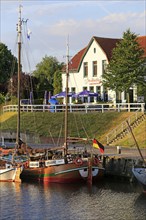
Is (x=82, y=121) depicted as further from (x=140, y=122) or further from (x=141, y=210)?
(x=141, y=210)

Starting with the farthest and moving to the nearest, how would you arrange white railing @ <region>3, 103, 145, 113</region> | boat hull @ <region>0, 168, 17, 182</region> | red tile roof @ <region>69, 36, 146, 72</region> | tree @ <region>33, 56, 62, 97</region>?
tree @ <region>33, 56, 62, 97</region>
red tile roof @ <region>69, 36, 146, 72</region>
white railing @ <region>3, 103, 145, 113</region>
boat hull @ <region>0, 168, 17, 182</region>

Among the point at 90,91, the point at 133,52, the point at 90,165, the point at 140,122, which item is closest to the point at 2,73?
the point at 90,91

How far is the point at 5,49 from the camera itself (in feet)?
359

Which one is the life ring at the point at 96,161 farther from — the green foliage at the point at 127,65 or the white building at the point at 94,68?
the white building at the point at 94,68

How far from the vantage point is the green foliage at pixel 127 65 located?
63312 mm

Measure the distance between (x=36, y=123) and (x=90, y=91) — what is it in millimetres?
10795

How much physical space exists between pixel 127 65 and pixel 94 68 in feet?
39.8

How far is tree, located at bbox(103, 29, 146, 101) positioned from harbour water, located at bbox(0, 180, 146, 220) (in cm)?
2572

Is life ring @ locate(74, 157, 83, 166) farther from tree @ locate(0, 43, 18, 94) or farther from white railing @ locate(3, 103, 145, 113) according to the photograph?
tree @ locate(0, 43, 18, 94)

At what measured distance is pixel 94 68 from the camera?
75062mm

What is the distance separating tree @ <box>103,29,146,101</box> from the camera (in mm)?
63312

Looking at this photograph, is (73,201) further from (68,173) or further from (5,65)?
(5,65)

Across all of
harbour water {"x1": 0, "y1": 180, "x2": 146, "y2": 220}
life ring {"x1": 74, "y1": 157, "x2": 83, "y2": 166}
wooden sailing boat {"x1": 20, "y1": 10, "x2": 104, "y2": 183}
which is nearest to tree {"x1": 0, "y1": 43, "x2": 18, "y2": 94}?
wooden sailing boat {"x1": 20, "y1": 10, "x2": 104, "y2": 183}

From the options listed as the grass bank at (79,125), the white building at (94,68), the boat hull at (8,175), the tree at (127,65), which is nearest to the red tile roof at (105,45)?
the white building at (94,68)
